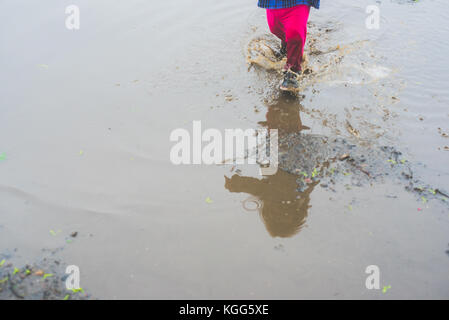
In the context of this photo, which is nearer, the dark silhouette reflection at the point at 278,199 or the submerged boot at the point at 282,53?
the dark silhouette reflection at the point at 278,199

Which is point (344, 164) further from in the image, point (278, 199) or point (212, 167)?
point (212, 167)

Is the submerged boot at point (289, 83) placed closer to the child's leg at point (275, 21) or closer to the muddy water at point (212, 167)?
the muddy water at point (212, 167)

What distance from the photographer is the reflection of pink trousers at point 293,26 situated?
3531 millimetres

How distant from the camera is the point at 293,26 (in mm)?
3555

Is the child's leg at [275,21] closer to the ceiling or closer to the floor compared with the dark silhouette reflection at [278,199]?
closer to the ceiling

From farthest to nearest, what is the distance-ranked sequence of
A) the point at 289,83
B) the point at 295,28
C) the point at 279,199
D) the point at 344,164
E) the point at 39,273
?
the point at 289,83 < the point at 295,28 < the point at 344,164 < the point at 279,199 < the point at 39,273

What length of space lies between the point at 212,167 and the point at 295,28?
182 cm

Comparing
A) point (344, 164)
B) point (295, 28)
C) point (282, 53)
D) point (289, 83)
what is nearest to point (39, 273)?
point (344, 164)

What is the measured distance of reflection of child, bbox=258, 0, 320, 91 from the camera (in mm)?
3502

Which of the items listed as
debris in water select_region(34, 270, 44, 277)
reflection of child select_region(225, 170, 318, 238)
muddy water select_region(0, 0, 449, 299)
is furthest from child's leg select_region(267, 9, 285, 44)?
debris in water select_region(34, 270, 44, 277)

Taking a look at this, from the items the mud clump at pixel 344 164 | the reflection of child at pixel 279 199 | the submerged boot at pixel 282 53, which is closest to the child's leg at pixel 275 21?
the submerged boot at pixel 282 53

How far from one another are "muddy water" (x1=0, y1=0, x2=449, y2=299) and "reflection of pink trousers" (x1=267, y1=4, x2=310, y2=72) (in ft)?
1.12
